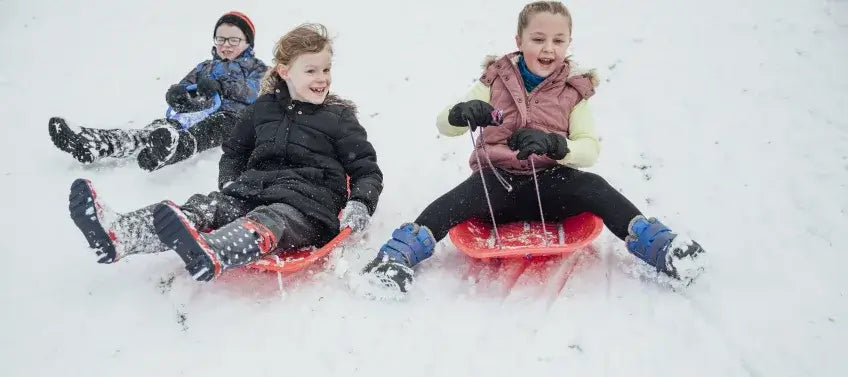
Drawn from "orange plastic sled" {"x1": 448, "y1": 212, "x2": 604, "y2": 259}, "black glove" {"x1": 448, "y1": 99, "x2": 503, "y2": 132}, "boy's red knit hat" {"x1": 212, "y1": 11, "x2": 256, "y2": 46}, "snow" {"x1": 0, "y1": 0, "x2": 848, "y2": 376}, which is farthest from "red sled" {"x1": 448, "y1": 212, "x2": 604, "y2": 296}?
"boy's red knit hat" {"x1": 212, "y1": 11, "x2": 256, "y2": 46}

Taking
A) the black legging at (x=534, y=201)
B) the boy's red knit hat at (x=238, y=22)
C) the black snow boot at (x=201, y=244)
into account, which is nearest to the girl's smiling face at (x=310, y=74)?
the black legging at (x=534, y=201)

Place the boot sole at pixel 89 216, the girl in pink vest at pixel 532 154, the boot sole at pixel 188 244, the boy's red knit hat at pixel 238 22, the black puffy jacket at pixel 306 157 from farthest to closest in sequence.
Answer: the boy's red knit hat at pixel 238 22 < the black puffy jacket at pixel 306 157 < the girl in pink vest at pixel 532 154 < the boot sole at pixel 89 216 < the boot sole at pixel 188 244

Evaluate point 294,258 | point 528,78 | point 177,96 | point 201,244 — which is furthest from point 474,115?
point 177,96

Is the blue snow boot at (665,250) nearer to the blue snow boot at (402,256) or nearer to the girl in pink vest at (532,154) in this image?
the girl in pink vest at (532,154)

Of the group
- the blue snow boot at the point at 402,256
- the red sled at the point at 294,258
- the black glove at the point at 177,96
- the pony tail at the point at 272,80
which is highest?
the pony tail at the point at 272,80

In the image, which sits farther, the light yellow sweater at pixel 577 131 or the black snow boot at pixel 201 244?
the light yellow sweater at pixel 577 131

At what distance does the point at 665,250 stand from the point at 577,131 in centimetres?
90

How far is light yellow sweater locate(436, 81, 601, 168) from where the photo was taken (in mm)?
3486

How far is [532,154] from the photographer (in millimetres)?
A: 3434

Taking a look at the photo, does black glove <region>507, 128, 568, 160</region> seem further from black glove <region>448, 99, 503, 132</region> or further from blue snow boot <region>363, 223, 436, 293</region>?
blue snow boot <region>363, 223, 436, 293</region>

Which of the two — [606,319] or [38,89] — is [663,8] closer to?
[606,319]

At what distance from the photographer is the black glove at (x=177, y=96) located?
510cm

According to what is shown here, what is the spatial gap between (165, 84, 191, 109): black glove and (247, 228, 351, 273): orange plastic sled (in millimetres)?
2298

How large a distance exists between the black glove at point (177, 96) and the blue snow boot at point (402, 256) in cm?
269
